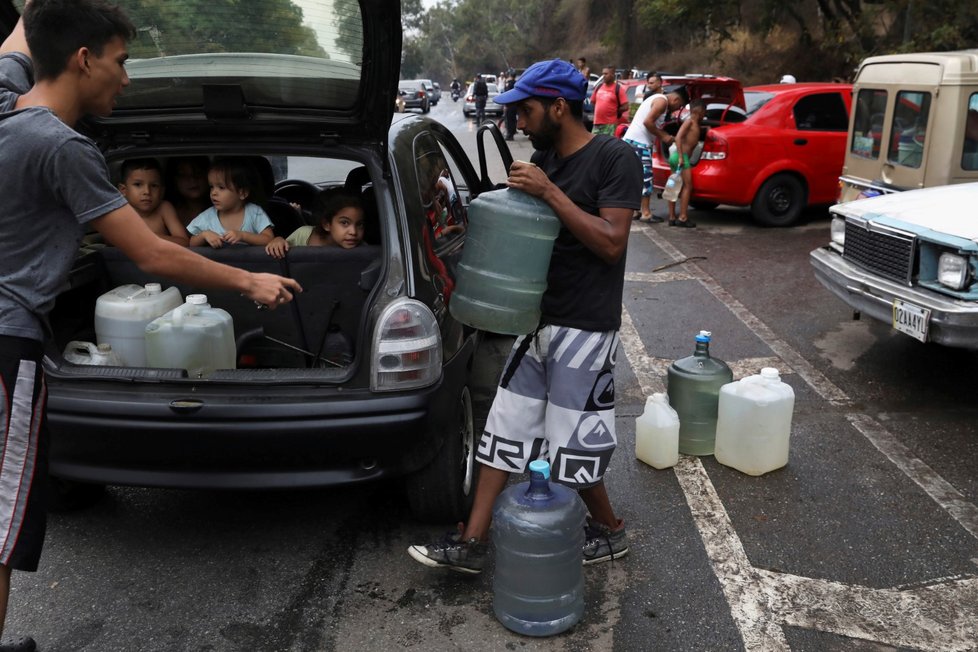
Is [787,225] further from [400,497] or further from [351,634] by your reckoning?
[351,634]

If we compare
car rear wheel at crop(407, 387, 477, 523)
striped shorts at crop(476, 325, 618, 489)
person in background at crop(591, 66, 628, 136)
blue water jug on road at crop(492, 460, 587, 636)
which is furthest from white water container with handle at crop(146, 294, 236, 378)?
person in background at crop(591, 66, 628, 136)

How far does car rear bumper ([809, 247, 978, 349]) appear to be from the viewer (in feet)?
14.6

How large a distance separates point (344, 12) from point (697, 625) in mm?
2481

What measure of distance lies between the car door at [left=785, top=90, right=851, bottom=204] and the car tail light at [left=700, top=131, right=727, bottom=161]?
743 mm

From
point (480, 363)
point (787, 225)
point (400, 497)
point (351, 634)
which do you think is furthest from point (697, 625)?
point (787, 225)

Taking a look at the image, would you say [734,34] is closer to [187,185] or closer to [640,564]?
[187,185]

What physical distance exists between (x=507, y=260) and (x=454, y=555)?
108 cm

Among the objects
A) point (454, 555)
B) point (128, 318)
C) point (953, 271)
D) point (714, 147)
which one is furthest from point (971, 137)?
point (128, 318)

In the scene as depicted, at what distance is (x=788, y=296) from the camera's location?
7.41 metres

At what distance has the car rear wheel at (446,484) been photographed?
11.2 ft

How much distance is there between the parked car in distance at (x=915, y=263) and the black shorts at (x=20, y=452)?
13.7ft

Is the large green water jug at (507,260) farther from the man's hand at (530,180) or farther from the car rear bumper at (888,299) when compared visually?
the car rear bumper at (888,299)

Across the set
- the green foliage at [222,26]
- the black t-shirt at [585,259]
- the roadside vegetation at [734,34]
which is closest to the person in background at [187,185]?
the green foliage at [222,26]

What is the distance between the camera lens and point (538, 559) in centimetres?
294
